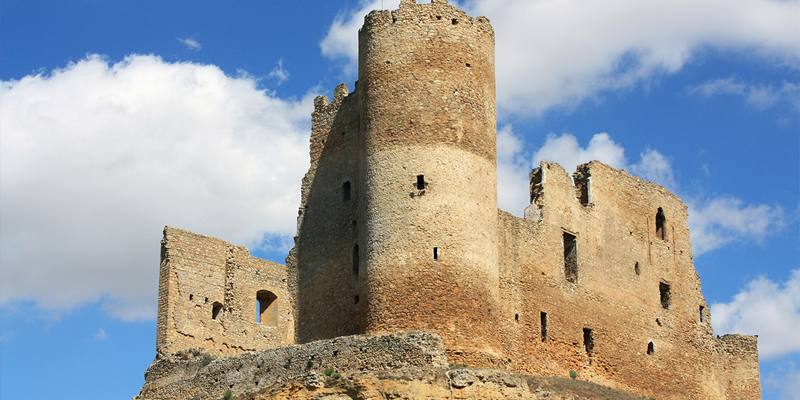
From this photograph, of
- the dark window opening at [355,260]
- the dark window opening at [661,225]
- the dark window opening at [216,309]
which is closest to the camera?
the dark window opening at [355,260]

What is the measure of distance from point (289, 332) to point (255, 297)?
128 centimetres

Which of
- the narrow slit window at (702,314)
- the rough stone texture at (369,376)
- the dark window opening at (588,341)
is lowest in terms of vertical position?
the rough stone texture at (369,376)

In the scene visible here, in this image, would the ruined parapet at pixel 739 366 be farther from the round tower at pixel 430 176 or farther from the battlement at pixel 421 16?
the battlement at pixel 421 16

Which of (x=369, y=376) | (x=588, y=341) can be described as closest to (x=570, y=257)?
(x=588, y=341)

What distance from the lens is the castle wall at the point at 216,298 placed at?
39188 mm

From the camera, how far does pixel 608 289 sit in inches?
1642

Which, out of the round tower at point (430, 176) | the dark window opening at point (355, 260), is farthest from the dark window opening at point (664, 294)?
the dark window opening at point (355, 260)

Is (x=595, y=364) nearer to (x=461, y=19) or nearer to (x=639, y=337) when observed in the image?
(x=639, y=337)

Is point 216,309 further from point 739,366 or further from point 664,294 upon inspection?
point 739,366

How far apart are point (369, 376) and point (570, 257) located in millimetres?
9774

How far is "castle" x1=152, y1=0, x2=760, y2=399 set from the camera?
35281 millimetres

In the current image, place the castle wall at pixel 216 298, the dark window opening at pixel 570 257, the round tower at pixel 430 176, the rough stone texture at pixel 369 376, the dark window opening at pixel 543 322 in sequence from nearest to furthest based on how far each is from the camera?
1. the rough stone texture at pixel 369 376
2. the round tower at pixel 430 176
3. the dark window opening at pixel 543 322
4. the castle wall at pixel 216 298
5. the dark window opening at pixel 570 257

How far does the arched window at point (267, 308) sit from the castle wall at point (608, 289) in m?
6.79

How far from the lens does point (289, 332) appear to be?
41156 mm
